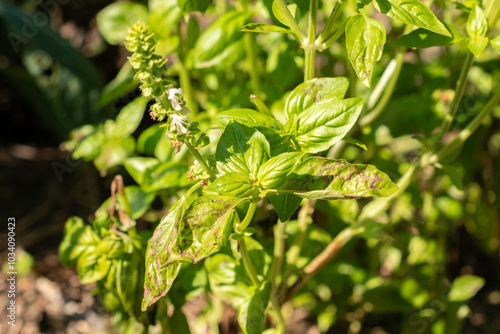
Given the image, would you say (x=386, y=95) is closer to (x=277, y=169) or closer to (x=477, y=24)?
(x=477, y=24)

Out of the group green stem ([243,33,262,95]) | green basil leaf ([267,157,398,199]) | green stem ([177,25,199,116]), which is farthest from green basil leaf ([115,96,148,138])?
green basil leaf ([267,157,398,199])

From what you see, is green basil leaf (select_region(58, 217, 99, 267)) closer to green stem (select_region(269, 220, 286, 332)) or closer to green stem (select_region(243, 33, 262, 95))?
green stem (select_region(269, 220, 286, 332))

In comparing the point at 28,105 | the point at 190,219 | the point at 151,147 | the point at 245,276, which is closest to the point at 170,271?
the point at 190,219

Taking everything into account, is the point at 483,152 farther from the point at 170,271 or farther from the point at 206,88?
the point at 170,271

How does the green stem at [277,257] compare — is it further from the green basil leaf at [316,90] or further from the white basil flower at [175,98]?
the white basil flower at [175,98]

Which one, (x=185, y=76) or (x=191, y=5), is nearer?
(x=191, y=5)

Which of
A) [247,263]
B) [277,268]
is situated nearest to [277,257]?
[277,268]

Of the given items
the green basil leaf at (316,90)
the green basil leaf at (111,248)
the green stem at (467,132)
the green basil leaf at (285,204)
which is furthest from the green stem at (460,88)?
the green basil leaf at (111,248)
